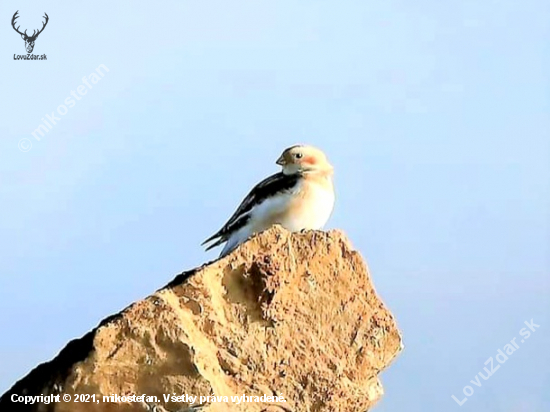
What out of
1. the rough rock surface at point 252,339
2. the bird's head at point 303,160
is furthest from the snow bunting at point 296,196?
the rough rock surface at point 252,339

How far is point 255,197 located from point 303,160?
49cm

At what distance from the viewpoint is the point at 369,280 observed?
7.55 metres

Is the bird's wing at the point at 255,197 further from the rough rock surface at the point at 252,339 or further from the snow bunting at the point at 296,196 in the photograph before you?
the rough rock surface at the point at 252,339

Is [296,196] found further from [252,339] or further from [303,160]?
[252,339]

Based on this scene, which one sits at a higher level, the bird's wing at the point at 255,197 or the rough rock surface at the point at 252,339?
the bird's wing at the point at 255,197

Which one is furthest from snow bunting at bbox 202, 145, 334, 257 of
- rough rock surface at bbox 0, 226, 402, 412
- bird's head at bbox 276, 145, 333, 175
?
rough rock surface at bbox 0, 226, 402, 412

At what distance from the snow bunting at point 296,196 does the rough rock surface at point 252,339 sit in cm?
167

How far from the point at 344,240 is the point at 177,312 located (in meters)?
1.35

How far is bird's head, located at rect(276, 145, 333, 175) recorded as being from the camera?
9.20 meters

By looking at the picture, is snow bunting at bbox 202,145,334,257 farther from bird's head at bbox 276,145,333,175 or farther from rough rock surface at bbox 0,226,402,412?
rough rock surface at bbox 0,226,402,412

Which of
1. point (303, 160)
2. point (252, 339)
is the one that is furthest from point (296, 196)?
point (252, 339)

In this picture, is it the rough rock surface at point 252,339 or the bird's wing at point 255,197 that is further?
the bird's wing at point 255,197

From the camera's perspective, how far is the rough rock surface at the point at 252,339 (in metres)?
6.59

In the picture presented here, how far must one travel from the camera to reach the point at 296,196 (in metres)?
9.16
